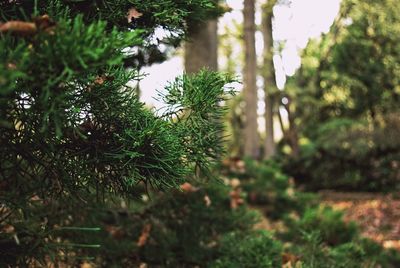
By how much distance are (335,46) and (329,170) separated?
4.90m

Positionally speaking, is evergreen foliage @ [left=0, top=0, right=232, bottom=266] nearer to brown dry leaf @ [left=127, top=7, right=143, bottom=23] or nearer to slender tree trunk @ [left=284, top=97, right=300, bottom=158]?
brown dry leaf @ [left=127, top=7, right=143, bottom=23]

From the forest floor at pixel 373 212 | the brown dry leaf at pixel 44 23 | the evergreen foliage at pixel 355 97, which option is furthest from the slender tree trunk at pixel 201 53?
the evergreen foliage at pixel 355 97

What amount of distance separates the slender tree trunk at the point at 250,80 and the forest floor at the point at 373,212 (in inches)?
109

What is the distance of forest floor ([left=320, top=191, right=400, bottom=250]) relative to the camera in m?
8.22

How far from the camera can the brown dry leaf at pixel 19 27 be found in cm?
119

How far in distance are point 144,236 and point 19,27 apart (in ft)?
7.80

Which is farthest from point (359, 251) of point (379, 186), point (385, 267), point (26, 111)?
point (379, 186)

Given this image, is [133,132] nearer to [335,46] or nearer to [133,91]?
[133,91]

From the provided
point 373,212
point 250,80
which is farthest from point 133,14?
point 250,80

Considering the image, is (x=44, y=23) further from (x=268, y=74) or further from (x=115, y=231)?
(x=268, y=74)

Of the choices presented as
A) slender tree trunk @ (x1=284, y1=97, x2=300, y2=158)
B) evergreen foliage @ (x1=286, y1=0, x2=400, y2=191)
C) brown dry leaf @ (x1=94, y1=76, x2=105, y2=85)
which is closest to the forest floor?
evergreen foliage @ (x1=286, y1=0, x2=400, y2=191)

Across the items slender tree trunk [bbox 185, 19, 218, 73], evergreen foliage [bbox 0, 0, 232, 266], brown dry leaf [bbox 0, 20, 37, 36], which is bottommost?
evergreen foliage [bbox 0, 0, 232, 266]

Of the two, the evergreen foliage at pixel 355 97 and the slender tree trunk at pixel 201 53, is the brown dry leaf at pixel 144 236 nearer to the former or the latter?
the slender tree trunk at pixel 201 53

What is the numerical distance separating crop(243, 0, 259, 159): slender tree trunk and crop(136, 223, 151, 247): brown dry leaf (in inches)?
333
